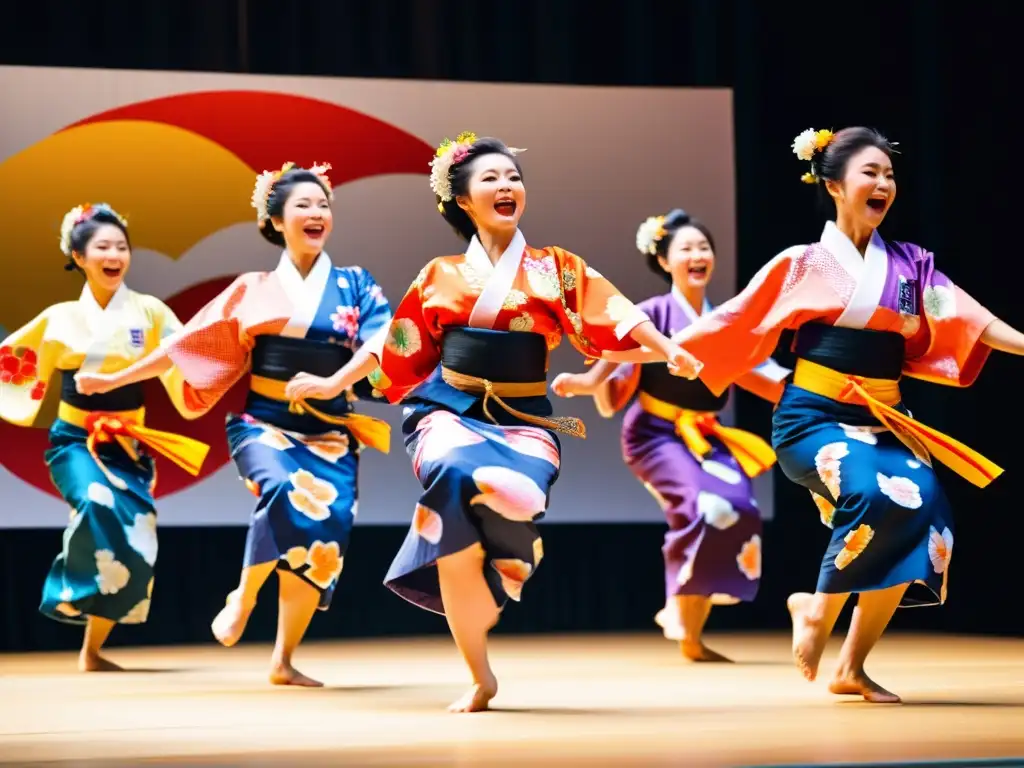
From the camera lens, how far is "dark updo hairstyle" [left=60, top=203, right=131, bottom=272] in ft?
17.3

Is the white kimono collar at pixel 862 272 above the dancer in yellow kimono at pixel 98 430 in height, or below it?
above

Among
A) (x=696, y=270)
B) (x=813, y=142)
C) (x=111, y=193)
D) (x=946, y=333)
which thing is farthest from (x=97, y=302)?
(x=946, y=333)

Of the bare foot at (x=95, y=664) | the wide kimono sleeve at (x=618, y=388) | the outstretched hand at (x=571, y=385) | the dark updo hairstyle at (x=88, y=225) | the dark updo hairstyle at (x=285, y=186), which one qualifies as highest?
the dark updo hairstyle at (x=285, y=186)

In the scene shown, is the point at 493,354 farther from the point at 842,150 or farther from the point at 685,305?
the point at 685,305

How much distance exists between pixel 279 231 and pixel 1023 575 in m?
3.00

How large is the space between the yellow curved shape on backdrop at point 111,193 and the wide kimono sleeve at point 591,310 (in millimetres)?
2304

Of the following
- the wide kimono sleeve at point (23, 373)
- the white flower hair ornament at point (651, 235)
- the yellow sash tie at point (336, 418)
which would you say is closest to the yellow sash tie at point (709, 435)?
the white flower hair ornament at point (651, 235)

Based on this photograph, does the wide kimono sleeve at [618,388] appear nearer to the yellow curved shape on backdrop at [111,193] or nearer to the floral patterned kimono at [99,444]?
the floral patterned kimono at [99,444]

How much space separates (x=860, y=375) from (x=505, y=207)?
867 mm

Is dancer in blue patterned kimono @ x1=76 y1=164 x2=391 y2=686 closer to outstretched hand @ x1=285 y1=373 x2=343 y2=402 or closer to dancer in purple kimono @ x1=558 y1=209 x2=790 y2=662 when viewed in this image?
outstretched hand @ x1=285 y1=373 x2=343 y2=402

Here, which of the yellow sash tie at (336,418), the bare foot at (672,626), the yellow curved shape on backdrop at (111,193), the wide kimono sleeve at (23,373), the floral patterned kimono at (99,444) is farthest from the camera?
the yellow curved shape on backdrop at (111,193)

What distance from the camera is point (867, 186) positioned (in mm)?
3922

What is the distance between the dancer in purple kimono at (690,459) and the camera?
5.11m

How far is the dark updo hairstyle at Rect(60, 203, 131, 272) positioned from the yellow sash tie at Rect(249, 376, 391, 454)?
946 millimetres
